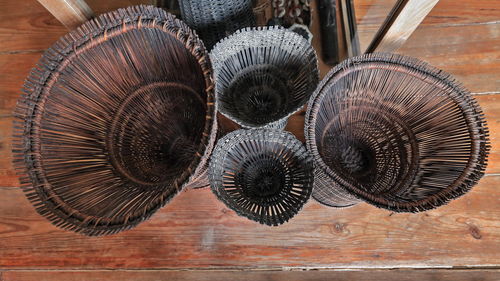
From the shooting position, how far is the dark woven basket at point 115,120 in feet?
1.67

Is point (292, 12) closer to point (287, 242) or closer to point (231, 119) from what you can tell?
point (231, 119)

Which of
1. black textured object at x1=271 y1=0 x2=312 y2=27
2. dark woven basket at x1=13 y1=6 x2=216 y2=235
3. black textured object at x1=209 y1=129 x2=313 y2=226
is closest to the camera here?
dark woven basket at x1=13 y1=6 x2=216 y2=235

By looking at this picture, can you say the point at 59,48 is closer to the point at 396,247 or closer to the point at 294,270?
the point at 294,270

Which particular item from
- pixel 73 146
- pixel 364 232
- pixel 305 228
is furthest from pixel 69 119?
pixel 364 232

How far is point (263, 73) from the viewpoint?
0.78 metres

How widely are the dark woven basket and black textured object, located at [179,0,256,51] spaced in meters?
0.13

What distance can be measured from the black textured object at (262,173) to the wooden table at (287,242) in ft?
0.36

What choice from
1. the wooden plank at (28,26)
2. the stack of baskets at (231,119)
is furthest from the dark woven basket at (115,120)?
the wooden plank at (28,26)

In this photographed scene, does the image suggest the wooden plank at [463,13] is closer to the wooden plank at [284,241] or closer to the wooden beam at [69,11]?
the wooden plank at [284,241]

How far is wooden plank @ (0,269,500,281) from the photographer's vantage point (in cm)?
72

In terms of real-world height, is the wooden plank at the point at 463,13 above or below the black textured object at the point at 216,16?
below

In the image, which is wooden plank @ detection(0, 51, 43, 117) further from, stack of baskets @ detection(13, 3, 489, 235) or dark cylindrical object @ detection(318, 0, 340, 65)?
dark cylindrical object @ detection(318, 0, 340, 65)

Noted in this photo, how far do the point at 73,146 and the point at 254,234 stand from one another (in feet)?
1.43

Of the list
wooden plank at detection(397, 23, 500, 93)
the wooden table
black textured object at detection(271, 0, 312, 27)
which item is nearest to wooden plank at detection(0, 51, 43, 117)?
the wooden table
